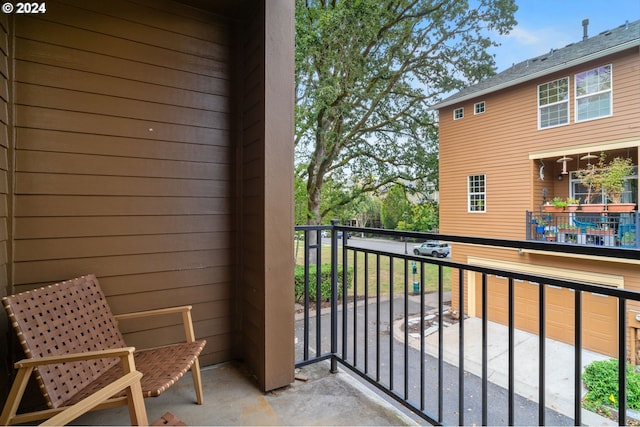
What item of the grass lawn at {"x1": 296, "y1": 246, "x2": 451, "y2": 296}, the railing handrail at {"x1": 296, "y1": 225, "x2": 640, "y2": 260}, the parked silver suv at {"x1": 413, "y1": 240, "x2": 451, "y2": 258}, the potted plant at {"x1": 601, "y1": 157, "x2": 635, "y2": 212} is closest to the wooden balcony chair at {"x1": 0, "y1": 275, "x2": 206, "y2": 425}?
the grass lawn at {"x1": 296, "y1": 246, "x2": 451, "y2": 296}

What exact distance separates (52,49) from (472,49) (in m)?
9.97

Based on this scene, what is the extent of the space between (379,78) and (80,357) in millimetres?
8721

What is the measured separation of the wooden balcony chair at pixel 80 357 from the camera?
1.18 m

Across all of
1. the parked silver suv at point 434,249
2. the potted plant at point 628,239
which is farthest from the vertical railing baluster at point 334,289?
the parked silver suv at point 434,249

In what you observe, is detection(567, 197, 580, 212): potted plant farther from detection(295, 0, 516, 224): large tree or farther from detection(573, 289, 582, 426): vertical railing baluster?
detection(573, 289, 582, 426): vertical railing baluster

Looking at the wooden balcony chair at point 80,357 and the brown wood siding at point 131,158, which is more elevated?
the brown wood siding at point 131,158

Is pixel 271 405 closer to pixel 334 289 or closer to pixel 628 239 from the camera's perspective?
pixel 334 289

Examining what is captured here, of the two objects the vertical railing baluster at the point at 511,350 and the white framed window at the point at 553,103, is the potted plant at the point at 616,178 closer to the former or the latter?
the white framed window at the point at 553,103

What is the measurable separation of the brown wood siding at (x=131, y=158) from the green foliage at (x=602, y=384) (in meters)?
5.01

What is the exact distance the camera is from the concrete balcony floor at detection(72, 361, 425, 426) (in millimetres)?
1572

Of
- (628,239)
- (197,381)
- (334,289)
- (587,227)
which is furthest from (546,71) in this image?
(197,381)

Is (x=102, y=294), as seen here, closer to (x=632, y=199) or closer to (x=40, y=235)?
(x=40, y=235)

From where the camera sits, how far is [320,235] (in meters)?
2.11

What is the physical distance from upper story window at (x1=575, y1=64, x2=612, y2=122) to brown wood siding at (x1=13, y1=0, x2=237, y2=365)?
334 inches
